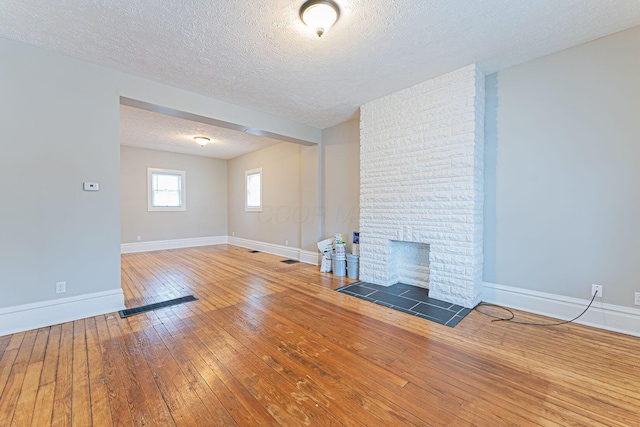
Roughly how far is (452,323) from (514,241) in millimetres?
1273

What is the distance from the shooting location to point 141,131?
536cm

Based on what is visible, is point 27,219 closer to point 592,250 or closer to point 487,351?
point 487,351

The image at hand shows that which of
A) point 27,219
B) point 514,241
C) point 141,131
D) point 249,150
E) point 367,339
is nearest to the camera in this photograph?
point 367,339

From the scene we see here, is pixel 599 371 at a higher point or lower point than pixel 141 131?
lower

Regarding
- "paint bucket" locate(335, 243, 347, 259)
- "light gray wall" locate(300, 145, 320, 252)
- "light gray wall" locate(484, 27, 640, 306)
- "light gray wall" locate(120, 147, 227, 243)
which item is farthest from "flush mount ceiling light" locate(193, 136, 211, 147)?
"light gray wall" locate(484, 27, 640, 306)

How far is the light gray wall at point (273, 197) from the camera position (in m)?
6.09

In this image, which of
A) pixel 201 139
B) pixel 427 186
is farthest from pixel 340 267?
pixel 201 139

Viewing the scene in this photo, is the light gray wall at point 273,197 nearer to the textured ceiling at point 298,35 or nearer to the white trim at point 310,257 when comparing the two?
the white trim at point 310,257

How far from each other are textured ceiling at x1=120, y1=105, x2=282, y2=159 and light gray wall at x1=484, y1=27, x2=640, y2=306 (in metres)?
4.71

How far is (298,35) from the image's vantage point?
2387mm

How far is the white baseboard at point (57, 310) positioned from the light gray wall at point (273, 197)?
3.55m

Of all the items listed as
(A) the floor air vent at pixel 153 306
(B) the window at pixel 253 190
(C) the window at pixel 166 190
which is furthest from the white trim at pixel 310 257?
(C) the window at pixel 166 190

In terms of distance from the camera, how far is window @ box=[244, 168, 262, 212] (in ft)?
23.6

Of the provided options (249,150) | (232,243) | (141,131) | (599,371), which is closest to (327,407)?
(599,371)
